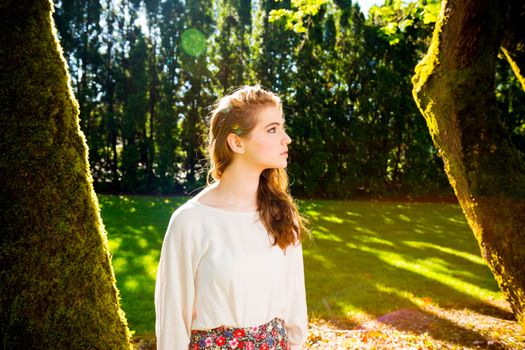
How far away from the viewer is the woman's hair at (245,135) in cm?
217

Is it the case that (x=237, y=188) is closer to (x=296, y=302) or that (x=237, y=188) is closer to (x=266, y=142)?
(x=266, y=142)

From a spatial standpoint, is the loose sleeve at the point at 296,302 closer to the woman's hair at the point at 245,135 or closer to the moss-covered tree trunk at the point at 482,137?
the woman's hair at the point at 245,135

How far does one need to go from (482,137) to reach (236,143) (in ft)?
7.24

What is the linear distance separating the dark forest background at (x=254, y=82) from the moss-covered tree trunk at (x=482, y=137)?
1306 centimetres

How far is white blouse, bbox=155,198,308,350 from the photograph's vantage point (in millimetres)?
1939

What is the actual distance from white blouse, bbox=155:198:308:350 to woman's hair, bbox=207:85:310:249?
148mm

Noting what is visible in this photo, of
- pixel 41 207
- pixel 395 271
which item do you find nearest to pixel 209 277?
pixel 41 207

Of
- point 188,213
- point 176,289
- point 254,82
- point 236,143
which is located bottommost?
point 176,289

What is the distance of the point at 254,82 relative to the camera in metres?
17.2

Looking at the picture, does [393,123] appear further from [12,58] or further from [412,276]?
[12,58]

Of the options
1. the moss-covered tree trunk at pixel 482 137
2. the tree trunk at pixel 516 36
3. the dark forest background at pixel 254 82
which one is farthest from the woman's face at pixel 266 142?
the dark forest background at pixel 254 82

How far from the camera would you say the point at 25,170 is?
219 centimetres

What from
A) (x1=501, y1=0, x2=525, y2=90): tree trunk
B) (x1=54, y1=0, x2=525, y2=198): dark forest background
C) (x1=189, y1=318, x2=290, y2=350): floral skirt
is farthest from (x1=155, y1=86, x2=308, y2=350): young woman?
(x1=54, y1=0, x2=525, y2=198): dark forest background

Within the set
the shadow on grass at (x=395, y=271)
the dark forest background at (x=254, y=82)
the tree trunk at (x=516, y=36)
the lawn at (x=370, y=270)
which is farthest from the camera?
the dark forest background at (x=254, y=82)
